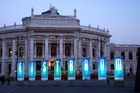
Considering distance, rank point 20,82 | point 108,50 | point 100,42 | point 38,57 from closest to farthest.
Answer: point 20,82 < point 38,57 < point 100,42 < point 108,50

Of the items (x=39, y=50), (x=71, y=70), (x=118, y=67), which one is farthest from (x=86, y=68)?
(x=39, y=50)

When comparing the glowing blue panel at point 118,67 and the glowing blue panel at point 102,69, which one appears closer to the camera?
the glowing blue panel at point 118,67

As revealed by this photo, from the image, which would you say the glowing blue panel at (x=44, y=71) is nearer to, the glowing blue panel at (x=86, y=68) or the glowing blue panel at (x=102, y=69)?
the glowing blue panel at (x=86, y=68)

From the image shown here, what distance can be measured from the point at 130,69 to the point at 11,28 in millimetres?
47142

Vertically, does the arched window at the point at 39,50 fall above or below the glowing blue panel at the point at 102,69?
above

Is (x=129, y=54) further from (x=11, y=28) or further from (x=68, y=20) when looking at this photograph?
(x=11, y=28)

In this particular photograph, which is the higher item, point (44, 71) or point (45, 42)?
point (45, 42)

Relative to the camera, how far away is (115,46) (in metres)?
96.6

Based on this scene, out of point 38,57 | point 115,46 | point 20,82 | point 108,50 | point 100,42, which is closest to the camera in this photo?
point 20,82

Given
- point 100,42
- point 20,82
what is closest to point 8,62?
point 100,42

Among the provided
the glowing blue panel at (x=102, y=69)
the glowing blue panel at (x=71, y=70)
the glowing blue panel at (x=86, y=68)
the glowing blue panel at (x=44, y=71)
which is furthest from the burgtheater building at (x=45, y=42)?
the glowing blue panel at (x=102, y=69)

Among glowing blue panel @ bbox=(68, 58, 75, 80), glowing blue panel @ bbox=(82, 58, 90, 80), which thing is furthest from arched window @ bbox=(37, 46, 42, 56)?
glowing blue panel @ bbox=(82, 58, 90, 80)

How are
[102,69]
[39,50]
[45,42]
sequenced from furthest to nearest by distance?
1. [39,50]
2. [45,42]
3. [102,69]

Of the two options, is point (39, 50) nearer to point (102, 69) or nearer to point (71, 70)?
point (71, 70)
